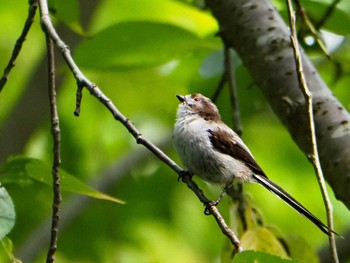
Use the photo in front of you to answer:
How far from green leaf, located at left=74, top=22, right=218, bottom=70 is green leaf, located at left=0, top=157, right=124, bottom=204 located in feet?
4.21

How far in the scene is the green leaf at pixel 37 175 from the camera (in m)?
3.75

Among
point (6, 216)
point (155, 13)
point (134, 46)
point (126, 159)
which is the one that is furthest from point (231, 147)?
point (155, 13)

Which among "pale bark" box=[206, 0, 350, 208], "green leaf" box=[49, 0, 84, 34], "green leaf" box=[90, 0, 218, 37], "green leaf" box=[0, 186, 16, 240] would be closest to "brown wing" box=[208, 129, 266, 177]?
"pale bark" box=[206, 0, 350, 208]

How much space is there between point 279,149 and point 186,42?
7.52 ft

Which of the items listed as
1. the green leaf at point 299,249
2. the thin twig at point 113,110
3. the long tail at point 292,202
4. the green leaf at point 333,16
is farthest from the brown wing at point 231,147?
the thin twig at point 113,110

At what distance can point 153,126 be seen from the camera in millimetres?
7609

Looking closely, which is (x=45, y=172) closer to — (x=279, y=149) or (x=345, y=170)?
(x=345, y=170)

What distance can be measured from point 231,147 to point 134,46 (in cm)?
91

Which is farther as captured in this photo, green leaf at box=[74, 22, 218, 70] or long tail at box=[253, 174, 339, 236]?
green leaf at box=[74, 22, 218, 70]

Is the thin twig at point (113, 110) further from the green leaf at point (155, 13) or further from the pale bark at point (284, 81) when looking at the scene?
the green leaf at point (155, 13)

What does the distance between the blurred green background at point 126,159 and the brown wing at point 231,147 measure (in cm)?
121

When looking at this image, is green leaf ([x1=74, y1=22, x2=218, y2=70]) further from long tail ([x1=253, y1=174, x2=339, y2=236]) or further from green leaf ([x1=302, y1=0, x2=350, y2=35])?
long tail ([x1=253, y1=174, x2=339, y2=236])

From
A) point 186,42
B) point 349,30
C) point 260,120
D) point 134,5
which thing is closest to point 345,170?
point 349,30

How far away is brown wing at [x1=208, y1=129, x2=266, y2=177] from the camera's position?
473 cm
